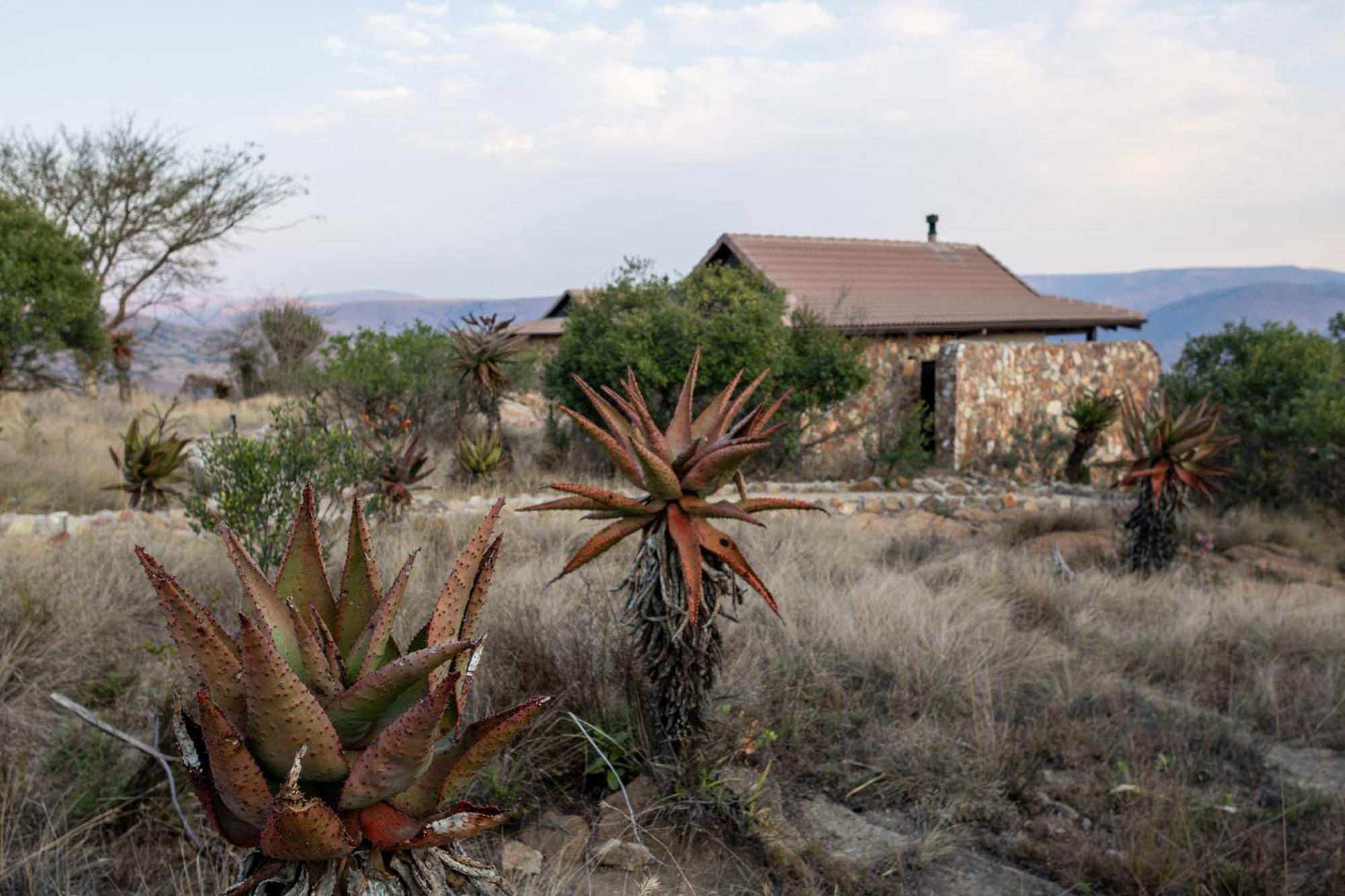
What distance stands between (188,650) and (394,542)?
5098mm

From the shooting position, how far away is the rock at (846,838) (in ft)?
10.2

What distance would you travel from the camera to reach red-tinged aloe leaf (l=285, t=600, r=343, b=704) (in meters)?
1.33

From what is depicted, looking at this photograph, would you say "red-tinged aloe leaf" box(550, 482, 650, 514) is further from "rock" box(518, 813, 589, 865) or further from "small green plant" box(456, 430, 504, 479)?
"small green plant" box(456, 430, 504, 479)

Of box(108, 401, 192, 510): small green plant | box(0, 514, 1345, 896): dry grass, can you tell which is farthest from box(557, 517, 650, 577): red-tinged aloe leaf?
box(108, 401, 192, 510): small green plant

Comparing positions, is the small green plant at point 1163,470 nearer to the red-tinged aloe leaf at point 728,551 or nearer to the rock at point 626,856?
the red-tinged aloe leaf at point 728,551

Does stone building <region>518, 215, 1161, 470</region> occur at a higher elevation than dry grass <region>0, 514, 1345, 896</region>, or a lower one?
higher

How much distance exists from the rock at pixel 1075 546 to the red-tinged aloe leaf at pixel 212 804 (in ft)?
24.6

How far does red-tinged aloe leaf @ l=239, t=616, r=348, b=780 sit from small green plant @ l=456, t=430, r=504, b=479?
9.71m

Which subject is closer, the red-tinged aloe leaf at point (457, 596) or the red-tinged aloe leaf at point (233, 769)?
the red-tinged aloe leaf at point (233, 769)

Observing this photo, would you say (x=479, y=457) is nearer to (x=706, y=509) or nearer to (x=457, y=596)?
(x=706, y=509)

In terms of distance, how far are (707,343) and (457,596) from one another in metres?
10.2

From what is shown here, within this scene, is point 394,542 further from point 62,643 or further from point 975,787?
point 975,787

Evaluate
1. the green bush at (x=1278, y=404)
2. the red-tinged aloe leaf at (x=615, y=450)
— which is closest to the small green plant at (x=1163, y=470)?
the green bush at (x=1278, y=404)

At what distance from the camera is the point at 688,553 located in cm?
301
